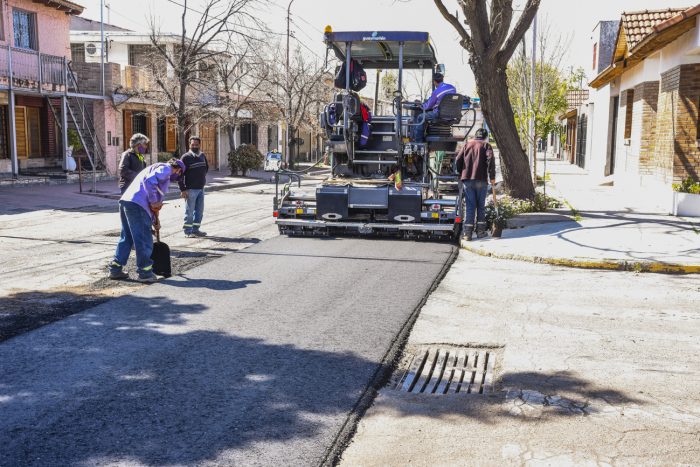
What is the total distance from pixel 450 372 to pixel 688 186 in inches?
425

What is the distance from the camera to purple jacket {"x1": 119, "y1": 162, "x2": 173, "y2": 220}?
8797 millimetres

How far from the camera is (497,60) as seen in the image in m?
15.5

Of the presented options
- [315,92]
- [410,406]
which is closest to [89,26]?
[315,92]

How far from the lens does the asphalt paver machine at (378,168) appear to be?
12.4 m

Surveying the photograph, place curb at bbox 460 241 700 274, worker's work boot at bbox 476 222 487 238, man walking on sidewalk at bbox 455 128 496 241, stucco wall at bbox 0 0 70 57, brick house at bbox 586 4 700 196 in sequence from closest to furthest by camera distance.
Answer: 1. curb at bbox 460 241 700 274
2. man walking on sidewalk at bbox 455 128 496 241
3. worker's work boot at bbox 476 222 487 238
4. brick house at bbox 586 4 700 196
5. stucco wall at bbox 0 0 70 57

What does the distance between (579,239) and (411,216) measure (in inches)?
108

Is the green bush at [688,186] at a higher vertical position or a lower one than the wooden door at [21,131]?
lower

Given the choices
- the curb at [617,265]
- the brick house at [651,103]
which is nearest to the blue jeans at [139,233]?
the curb at [617,265]

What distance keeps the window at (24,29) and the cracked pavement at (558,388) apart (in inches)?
870

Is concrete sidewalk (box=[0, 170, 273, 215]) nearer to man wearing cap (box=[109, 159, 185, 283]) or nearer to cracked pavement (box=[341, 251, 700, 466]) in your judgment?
man wearing cap (box=[109, 159, 185, 283])

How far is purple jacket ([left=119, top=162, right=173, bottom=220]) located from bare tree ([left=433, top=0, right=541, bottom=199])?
8.47 meters

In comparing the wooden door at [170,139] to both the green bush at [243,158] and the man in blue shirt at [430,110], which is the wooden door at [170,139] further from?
the man in blue shirt at [430,110]

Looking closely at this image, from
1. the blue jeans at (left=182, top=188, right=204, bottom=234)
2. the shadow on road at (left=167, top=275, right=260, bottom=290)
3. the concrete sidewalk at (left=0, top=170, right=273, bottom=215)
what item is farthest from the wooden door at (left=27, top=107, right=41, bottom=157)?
the shadow on road at (left=167, top=275, right=260, bottom=290)

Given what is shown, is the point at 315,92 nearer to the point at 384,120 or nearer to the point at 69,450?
the point at 384,120
